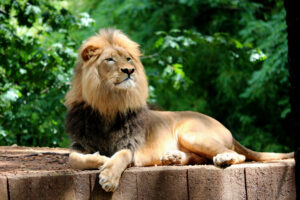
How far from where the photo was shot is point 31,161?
397 centimetres

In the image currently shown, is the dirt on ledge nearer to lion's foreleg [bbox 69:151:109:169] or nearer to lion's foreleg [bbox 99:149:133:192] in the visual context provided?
lion's foreleg [bbox 69:151:109:169]

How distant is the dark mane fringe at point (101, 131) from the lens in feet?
11.6

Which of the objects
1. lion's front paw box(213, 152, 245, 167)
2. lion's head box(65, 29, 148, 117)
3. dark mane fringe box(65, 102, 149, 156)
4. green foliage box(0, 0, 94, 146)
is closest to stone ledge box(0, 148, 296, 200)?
lion's front paw box(213, 152, 245, 167)

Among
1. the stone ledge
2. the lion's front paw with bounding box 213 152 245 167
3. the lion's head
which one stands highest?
the lion's head

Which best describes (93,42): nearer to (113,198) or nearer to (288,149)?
(113,198)

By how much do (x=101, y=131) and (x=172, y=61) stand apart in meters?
3.93

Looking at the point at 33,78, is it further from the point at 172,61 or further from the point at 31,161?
the point at 31,161

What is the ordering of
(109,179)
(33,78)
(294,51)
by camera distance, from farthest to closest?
1. (33,78)
2. (109,179)
3. (294,51)

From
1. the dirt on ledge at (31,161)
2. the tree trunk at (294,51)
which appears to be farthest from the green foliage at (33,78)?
the tree trunk at (294,51)

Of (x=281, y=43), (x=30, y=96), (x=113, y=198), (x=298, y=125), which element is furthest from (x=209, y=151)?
(x=281, y=43)

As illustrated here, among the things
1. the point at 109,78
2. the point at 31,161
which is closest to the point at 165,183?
the point at 109,78

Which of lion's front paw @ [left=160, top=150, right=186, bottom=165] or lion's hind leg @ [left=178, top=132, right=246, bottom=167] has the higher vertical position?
lion's hind leg @ [left=178, top=132, right=246, bottom=167]

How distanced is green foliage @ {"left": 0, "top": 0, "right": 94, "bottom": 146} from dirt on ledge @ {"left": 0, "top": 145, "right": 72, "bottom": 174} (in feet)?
4.93

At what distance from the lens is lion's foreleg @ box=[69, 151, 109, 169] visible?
127 inches
